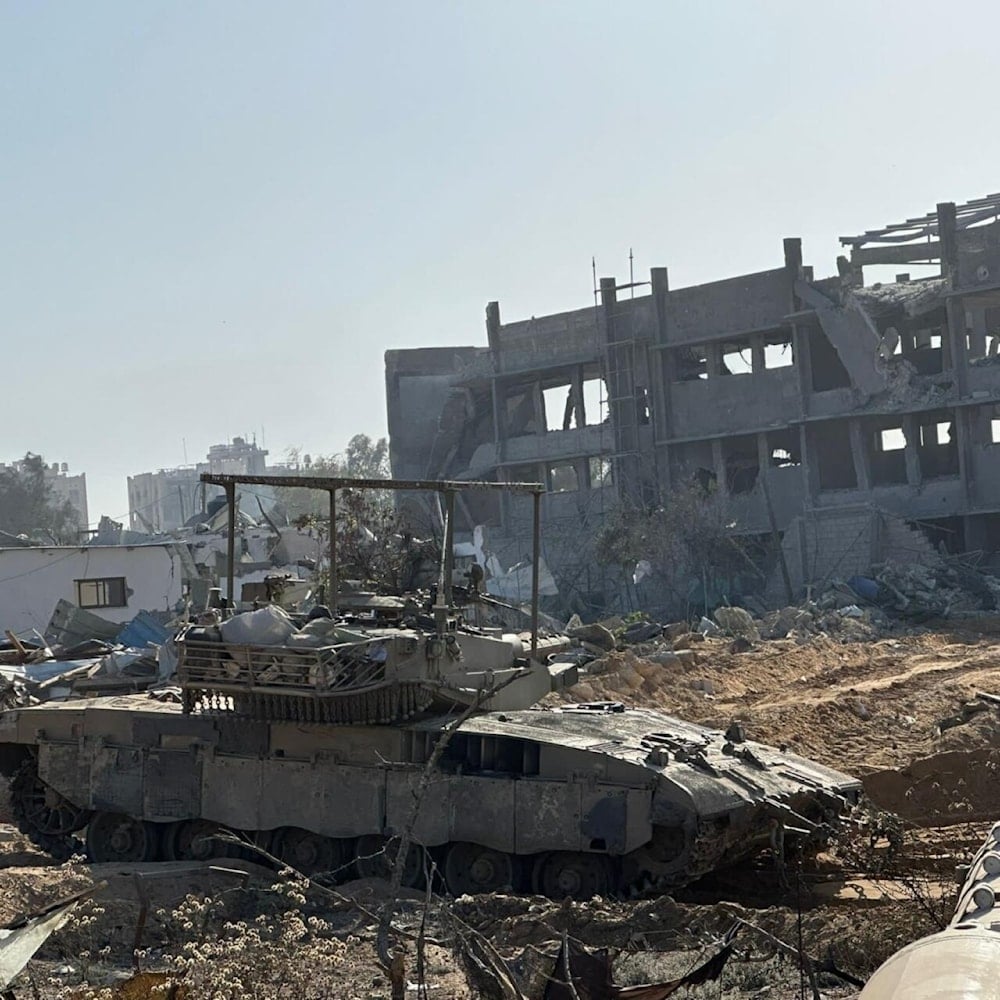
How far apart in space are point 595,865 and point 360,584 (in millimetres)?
4296

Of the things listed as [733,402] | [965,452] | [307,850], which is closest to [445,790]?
[307,850]

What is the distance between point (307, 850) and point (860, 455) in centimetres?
2684

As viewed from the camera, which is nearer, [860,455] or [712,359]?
[860,455]

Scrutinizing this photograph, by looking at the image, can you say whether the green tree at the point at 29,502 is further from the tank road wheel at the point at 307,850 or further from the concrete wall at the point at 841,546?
the tank road wheel at the point at 307,850

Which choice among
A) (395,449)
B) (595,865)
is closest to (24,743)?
(595,865)

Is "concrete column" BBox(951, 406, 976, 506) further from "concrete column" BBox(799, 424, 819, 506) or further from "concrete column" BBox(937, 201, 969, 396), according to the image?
"concrete column" BBox(799, 424, 819, 506)

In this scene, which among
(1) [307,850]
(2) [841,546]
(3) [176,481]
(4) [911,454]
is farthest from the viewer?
(3) [176,481]

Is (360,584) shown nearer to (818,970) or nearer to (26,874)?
(26,874)

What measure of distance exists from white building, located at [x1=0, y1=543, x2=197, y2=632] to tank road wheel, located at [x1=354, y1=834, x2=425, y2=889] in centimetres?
2265

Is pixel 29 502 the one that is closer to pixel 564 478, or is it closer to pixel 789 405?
pixel 564 478

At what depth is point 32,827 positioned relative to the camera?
13430 mm

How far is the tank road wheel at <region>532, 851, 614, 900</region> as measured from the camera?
35.4 ft

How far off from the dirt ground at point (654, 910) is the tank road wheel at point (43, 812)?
0.90ft

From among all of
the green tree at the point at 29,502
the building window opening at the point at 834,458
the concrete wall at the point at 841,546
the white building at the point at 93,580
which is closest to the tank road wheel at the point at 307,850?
the white building at the point at 93,580
